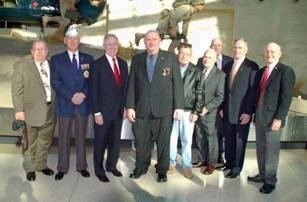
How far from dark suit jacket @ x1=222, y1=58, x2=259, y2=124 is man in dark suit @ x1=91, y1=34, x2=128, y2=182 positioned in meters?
1.07

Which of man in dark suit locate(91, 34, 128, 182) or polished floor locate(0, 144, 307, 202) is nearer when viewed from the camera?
polished floor locate(0, 144, 307, 202)

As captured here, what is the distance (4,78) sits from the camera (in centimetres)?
553

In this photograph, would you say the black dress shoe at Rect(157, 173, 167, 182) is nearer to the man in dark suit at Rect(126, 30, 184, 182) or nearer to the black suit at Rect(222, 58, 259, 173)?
the man in dark suit at Rect(126, 30, 184, 182)

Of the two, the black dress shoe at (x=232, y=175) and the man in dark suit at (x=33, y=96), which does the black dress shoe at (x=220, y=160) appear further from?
the man in dark suit at (x=33, y=96)

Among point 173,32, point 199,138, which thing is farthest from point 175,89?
point 173,32

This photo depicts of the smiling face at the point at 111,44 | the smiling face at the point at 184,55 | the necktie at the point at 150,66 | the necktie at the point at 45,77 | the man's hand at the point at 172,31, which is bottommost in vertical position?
the necktie at the point at 45,77

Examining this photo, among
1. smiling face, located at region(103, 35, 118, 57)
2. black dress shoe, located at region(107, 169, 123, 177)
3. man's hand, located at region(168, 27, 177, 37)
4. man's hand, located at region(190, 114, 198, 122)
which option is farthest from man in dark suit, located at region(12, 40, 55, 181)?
man's hand, located at region(168, 27, 177, 37)

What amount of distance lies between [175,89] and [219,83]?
52 cm

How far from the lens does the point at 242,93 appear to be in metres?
3.84

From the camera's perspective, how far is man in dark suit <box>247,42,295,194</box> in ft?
11.2

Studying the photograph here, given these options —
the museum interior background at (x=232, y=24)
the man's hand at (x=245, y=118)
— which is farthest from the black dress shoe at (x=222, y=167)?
the museum interior background at (x=232, y=24)

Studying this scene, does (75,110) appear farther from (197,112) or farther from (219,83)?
(219,83)

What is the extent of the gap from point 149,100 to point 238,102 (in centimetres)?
91

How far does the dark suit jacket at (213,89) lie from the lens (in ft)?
12.7
